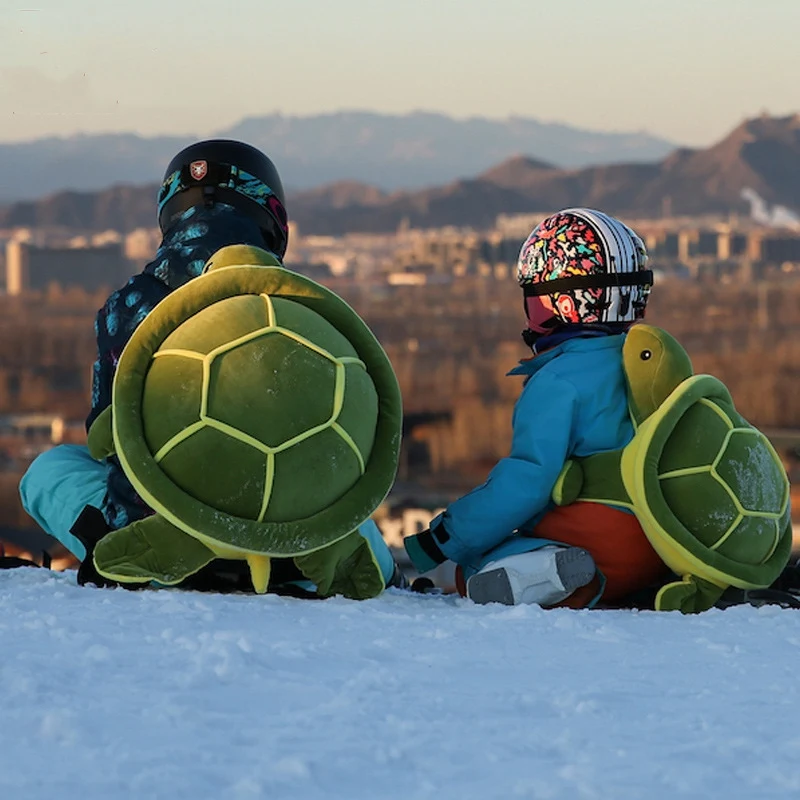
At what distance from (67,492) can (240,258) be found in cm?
92

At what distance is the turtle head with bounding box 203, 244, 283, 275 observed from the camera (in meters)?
4.26

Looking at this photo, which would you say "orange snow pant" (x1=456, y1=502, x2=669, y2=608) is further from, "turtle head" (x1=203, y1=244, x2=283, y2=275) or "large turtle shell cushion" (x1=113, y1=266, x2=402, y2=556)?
"turtle head" (x1=203, y1=244, x2=283, y2=275)

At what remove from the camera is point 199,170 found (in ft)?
16.1

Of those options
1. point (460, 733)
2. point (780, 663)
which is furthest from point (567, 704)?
point (780, 663)

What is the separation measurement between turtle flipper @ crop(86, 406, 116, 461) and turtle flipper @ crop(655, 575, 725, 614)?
1.54 m

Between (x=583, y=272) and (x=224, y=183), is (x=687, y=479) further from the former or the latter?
(x=224, y=183)

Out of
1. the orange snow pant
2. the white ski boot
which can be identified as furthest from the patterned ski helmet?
the white ski boot

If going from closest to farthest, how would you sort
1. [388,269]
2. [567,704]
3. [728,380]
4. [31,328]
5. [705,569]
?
[567,704], [705,569], [728,380], [31,328], [388,269]

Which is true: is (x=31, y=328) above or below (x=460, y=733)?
below

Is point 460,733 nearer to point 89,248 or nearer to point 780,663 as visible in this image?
point 780,663

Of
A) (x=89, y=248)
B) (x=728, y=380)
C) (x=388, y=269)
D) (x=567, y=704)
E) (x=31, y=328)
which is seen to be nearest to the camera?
(x=567, y=704)

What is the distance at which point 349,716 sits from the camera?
292 centimetres

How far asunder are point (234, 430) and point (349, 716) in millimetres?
1210

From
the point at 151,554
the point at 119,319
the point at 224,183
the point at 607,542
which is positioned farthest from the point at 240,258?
the point at 607,542
